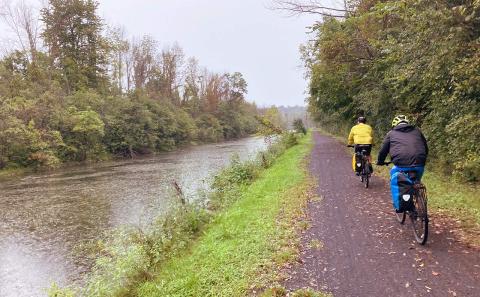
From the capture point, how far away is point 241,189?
44.8 feet

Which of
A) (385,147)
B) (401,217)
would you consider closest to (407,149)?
(385,147)

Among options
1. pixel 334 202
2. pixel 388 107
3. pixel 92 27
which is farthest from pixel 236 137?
pixel 334 202

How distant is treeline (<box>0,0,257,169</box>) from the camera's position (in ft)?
102

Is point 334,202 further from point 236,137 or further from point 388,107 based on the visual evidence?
point 236,137

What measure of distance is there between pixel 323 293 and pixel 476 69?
16.9 feet

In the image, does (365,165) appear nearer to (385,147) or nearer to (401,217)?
(401,217)

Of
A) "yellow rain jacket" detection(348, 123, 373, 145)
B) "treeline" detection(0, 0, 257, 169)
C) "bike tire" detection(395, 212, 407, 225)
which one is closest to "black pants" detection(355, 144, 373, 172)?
"yellow rain jacket" detection(348, 123, 373, 145)

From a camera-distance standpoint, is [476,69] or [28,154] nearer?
[476,69]

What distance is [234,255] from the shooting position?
6238 mm

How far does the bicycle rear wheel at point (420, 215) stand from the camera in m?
5.57

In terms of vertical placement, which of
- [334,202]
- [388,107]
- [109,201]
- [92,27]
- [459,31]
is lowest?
[109,201]

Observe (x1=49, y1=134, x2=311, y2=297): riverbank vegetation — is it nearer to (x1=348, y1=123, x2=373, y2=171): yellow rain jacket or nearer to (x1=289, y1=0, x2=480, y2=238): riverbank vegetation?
(x1=348, y1=123, x2=373, y2=171): yellow rain jacket

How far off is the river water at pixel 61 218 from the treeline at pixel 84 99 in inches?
413

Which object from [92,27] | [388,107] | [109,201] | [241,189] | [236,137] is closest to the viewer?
[241,189]
